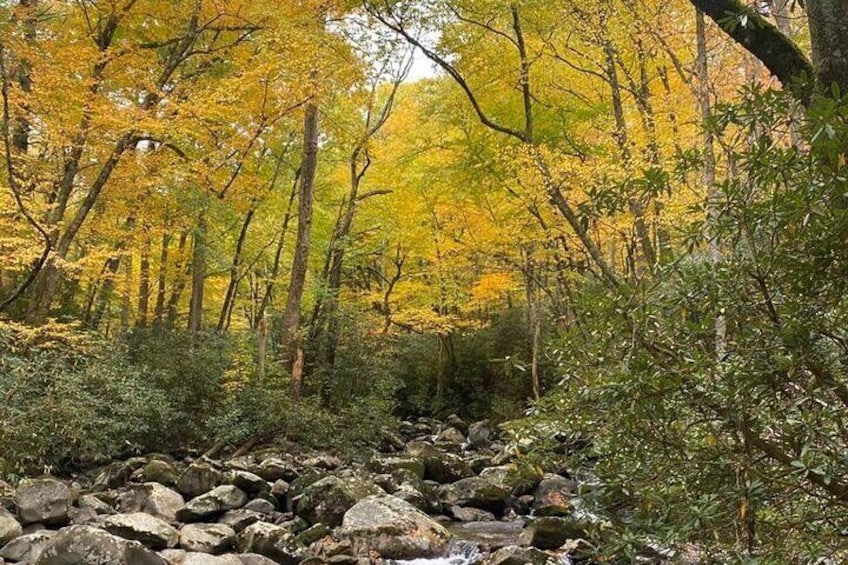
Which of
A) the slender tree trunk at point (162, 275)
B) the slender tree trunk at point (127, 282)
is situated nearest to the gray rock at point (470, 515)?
the slender tree trunk at point (127, 282)

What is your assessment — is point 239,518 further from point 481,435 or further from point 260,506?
point 481,435

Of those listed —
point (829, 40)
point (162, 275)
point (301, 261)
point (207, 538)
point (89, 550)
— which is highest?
point (829, 40)

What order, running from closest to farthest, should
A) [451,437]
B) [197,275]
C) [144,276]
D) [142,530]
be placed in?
[142,530] → [451,437] → [197,275] → [144,276]

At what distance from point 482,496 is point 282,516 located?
316 centimetres

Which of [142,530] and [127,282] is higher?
[127,282]

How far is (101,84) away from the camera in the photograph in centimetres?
1109

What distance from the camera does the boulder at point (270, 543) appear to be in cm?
710

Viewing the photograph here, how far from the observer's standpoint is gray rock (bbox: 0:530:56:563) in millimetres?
6215

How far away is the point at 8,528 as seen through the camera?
6.69m

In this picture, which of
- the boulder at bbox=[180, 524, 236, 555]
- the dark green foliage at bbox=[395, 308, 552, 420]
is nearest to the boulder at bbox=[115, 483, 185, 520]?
the boulder at bbox=[180, 524, 236, 555]

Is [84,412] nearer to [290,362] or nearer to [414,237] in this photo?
[290,362]

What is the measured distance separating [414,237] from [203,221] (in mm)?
6066

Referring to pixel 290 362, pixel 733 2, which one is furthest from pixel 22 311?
pixel 733 2

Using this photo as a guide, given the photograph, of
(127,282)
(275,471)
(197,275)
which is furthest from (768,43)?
(197,275)
